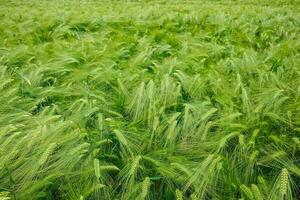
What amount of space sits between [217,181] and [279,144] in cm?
60

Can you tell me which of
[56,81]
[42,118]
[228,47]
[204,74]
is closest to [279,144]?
[204,74]

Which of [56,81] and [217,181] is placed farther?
[56,81]

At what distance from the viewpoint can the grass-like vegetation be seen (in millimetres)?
1777

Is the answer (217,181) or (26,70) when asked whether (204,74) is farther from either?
(26,70)

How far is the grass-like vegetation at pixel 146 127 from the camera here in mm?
1777

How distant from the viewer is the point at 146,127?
2.36 m

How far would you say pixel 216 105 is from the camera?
2553mm

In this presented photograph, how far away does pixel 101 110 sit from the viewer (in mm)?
2457

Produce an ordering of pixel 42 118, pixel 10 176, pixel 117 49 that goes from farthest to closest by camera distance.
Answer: pixel 117 49
pixel 42 118
pixel 10 176

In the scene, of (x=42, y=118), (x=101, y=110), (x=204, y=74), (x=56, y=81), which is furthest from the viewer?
(x=204, y=74)

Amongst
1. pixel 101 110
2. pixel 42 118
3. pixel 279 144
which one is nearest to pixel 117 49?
pixel 101 110

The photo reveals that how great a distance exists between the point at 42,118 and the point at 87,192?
0.71 m

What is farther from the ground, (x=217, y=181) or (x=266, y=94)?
(x=266, y=94)

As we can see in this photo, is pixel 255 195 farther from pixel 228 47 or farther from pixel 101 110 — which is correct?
pixel 228 47
